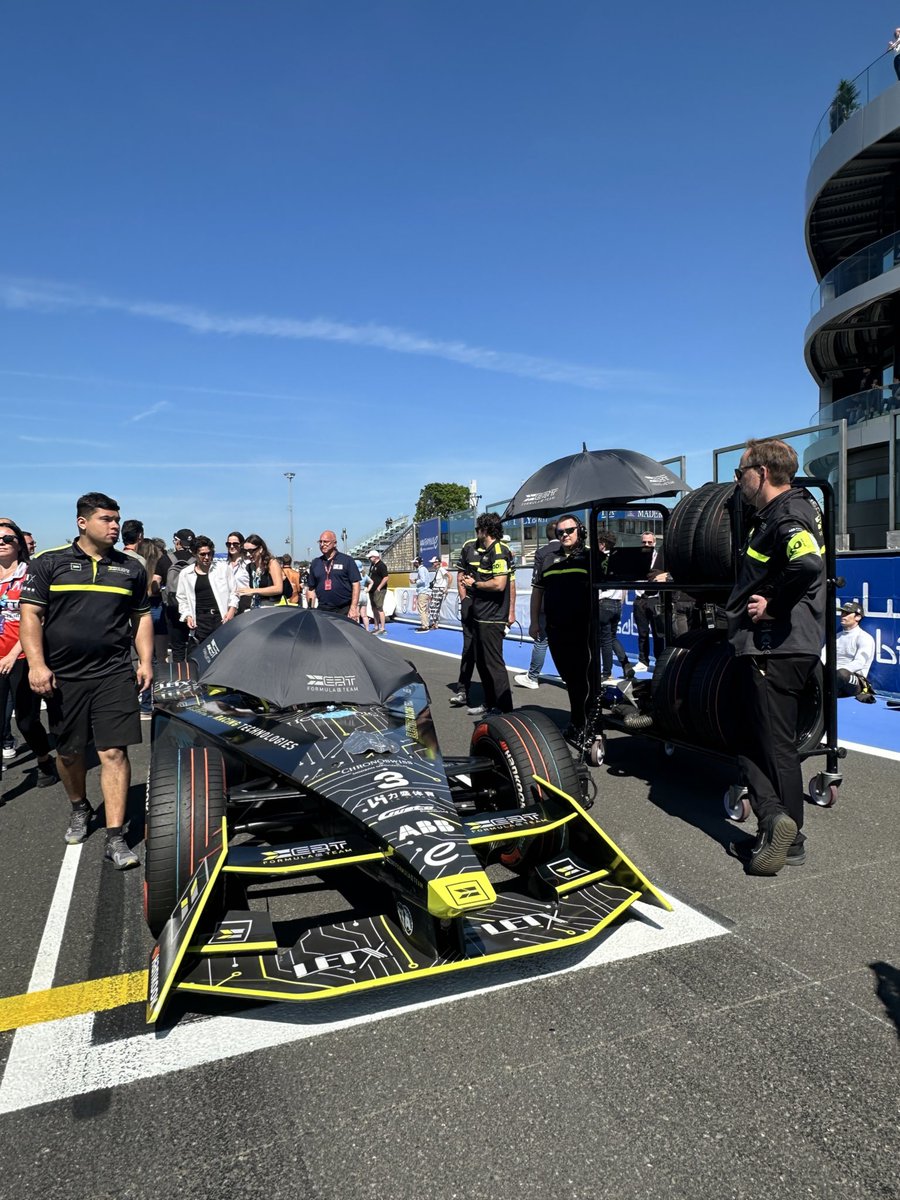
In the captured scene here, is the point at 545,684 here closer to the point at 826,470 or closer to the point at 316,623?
the point at 826,470

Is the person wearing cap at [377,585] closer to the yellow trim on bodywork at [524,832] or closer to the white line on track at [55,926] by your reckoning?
the white line on track at [55,926]

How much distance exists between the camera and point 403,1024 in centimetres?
253

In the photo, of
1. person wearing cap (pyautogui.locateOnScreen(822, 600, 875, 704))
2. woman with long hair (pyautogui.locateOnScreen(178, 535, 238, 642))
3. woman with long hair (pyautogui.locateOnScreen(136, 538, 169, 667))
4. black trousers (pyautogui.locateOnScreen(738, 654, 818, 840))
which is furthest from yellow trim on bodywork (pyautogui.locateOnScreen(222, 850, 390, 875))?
woman with long hair (pyautogui.locateOnScreen(136, 538, 169, 667))

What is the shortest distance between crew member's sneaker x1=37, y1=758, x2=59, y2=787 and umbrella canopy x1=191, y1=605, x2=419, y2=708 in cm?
238

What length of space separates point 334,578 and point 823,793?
6.19m

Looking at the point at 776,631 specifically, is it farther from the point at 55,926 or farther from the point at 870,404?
the point at 870,404

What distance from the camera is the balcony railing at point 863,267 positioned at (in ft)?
76.2

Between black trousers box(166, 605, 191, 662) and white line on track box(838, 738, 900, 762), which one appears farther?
black trousers box(166, 605, 191, 662)

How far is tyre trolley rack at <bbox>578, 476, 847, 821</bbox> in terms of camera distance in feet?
14.5

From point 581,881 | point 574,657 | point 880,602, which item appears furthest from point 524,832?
point 880,602

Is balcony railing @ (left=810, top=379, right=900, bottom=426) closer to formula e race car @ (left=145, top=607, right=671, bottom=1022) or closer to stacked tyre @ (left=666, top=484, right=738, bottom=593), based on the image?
stacked tyre @ (left=666, top=484, right=738, bottom=593)

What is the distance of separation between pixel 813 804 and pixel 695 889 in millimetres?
1598

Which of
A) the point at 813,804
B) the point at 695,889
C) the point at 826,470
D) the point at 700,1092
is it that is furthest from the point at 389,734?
the point at 826,470

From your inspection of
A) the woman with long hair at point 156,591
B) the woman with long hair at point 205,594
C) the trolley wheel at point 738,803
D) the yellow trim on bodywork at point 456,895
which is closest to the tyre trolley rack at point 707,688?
the trolley wheel at point 738,803
